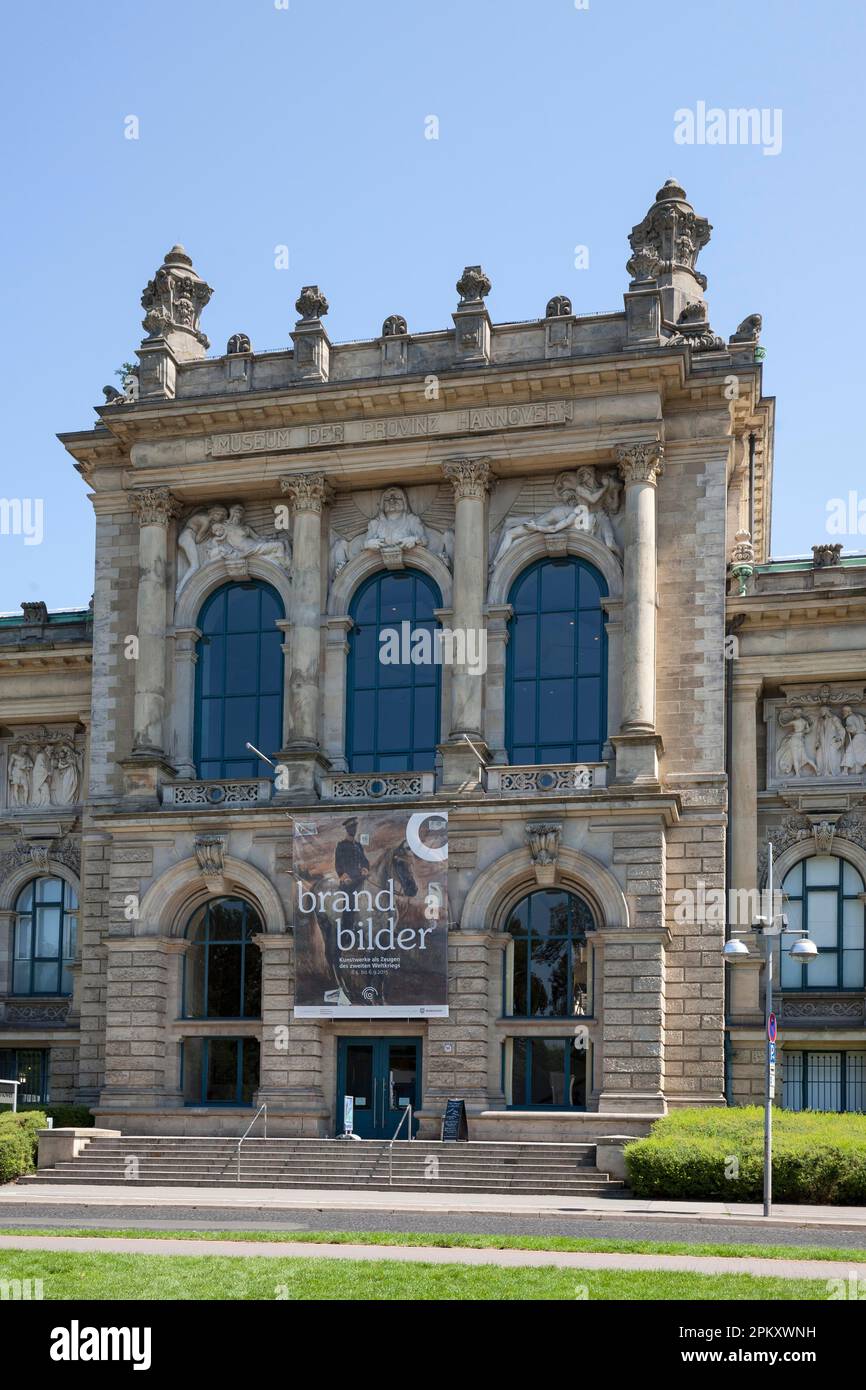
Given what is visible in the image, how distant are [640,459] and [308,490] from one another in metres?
8.38

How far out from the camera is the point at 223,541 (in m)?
45.1

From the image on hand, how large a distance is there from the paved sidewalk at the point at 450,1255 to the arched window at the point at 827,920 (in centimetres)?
2216

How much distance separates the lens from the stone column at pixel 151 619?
43.5 meters

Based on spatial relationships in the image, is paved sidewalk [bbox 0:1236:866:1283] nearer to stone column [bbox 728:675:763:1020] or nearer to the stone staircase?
the stone staircase

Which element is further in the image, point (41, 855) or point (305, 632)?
point (41, 855)

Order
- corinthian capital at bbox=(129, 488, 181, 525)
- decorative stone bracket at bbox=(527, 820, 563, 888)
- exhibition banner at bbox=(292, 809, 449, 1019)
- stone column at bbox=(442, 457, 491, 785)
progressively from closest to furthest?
decorative stone bracket at bbox=(527, 820, 563, 888) < exhibition banner at bbox=(292, 809, 449, 1019) < stone column at bbox=(442, 457, 491, 785) < corinthian capital at bbox=(129, 488, 181, 525)

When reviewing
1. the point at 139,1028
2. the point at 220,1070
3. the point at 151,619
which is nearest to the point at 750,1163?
the point at 220,1070

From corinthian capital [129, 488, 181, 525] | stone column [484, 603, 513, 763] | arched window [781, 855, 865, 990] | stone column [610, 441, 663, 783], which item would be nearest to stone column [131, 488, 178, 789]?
corinthian capital [129, 488, 181, 525]

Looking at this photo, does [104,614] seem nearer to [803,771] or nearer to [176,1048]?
[176,1048]

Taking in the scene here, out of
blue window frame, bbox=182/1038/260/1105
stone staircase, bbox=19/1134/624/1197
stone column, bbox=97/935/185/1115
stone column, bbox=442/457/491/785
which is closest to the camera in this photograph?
stone staircase, bbox=19/1134/624/1197

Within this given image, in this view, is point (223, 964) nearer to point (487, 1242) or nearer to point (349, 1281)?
point (487, 1242)

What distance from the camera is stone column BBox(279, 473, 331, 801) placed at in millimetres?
42031

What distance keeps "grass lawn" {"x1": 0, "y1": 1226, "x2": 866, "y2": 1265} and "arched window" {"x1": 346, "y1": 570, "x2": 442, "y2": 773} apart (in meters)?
19.3

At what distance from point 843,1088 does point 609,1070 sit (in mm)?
6855
